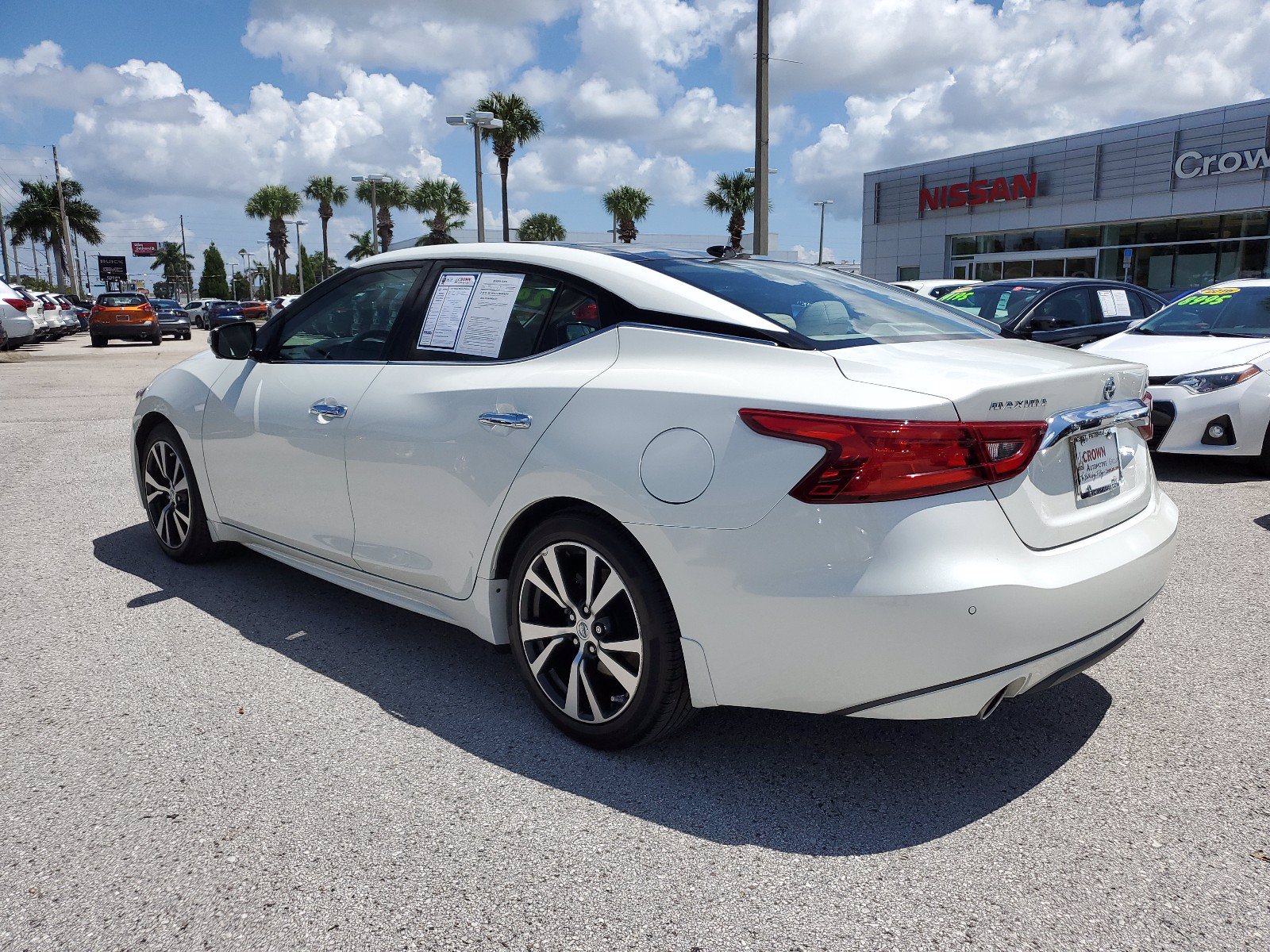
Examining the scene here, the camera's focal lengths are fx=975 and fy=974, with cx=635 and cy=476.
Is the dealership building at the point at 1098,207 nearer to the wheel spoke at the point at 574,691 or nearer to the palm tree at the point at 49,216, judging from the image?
the wheel spoke at the point at 574,691

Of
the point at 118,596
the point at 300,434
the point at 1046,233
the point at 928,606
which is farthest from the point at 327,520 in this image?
the point at 1046,233

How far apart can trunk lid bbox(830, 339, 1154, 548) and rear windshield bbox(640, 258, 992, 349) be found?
16 centimetres

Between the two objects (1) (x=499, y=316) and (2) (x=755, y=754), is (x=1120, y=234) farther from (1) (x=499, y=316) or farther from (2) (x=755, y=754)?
(2) (x=755, y=754)

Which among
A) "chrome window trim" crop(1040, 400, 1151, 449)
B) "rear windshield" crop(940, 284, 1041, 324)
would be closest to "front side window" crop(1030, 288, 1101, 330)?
"rear windshield" crop(940, 284, 1041, 324)

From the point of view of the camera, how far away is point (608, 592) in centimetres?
278

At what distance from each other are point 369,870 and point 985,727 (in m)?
1.92

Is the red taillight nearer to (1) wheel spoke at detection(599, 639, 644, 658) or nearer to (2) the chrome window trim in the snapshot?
(2) the chrome window trim

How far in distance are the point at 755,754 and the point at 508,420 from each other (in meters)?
1.26

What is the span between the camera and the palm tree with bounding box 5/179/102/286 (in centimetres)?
7694

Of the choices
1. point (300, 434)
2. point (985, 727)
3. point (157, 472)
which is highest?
point (300, 434)

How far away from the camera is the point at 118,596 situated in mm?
4480

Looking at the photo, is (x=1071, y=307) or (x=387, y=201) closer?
(x=1071, y=307)

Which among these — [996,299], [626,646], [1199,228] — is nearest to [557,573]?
[626,646]

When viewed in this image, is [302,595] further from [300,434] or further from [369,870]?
[369,870]
